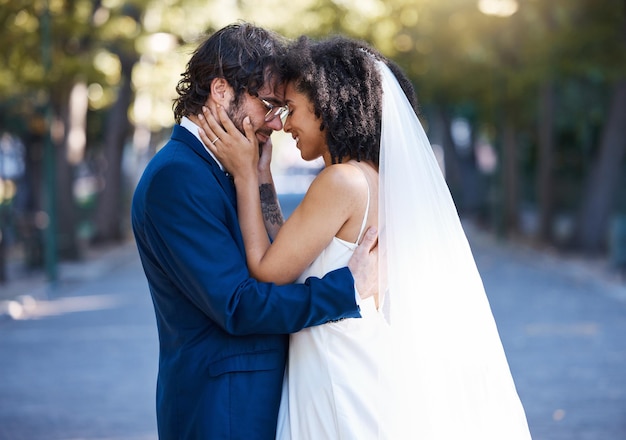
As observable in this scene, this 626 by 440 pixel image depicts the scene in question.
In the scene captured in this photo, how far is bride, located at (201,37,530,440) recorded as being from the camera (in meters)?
3.06

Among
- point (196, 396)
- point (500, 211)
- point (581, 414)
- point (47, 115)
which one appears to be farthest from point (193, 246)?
point (500, 211)

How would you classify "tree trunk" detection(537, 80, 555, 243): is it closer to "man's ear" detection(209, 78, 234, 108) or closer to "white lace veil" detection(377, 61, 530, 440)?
"white lace veil" detection(377, 61, 530, 440)

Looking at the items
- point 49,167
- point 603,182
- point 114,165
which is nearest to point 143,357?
point 49,167

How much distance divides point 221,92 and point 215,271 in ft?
1.95

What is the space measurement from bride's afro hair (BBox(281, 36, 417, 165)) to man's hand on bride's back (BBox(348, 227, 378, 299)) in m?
0.27

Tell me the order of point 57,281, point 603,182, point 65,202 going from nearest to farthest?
point 57,281, point 603,182, point 65,202

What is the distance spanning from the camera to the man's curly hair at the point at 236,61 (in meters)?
3.05

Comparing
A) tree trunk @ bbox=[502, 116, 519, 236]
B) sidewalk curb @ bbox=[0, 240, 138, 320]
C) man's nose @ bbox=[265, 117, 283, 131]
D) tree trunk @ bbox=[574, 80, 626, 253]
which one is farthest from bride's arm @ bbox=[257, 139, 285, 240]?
tree trunk @ bbox=[502, 116, 519, 236]

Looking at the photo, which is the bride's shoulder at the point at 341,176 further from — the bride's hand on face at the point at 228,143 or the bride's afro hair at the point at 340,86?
the bride's hand on face at the point at 228,143

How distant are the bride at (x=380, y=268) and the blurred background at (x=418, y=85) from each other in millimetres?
10213

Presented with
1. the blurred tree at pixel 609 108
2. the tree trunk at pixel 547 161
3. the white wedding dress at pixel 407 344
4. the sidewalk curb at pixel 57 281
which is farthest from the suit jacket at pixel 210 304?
the tree trunk at pixel 547 161

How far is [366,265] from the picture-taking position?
3.10 meters

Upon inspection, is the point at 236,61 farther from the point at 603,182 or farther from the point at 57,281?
the point at 603,182

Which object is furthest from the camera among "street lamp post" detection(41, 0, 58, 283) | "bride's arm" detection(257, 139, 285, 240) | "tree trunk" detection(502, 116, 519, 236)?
"tree trunk" detection(502, 116, 519, 236)
